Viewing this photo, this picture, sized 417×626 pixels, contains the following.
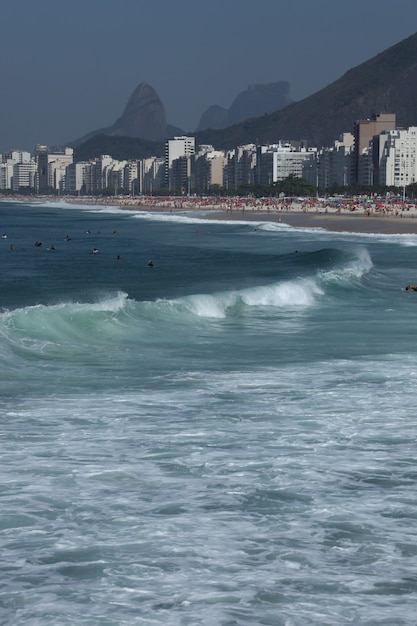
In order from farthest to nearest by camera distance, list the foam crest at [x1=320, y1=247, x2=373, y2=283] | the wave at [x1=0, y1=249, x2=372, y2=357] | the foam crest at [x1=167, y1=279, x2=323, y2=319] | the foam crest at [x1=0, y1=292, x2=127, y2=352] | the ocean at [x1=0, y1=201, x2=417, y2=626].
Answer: the foam crest at [x1=320, y1=247, x2=373, y2=283] → the foam crest at [x1=167, y1=279, x2=323, y2=319] → the wave at [x1=0, y1=249, x2=372, y2=357] → the foam crest at [x1=0, y1=292, x2=127, y2=352] → the ocean at [x1=0, y1=201, x2=417, y2=626]

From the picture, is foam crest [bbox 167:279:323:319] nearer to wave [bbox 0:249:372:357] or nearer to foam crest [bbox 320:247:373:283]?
wave [bbox 0:249:372:357]

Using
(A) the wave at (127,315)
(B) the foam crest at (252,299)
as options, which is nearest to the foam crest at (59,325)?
(A) the wave at (127,315)

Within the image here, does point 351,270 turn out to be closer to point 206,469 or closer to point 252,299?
point 252,299

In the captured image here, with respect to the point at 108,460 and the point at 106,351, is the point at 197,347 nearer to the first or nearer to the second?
the point at 106,351

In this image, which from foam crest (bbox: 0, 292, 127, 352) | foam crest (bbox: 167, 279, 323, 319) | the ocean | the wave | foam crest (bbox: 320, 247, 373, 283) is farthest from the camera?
foam crest (bbox: 320, 247, 373, 283)

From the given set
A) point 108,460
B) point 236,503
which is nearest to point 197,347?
point 108,460

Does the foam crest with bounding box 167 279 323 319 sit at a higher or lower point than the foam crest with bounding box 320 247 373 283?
lower

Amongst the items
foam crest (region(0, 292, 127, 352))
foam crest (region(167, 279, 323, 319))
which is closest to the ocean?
foam crest (region(0, 292, 127, 352))

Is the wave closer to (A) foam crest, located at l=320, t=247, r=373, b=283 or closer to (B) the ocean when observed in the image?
(B) the ocean

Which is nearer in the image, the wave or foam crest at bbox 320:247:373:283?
the wave
